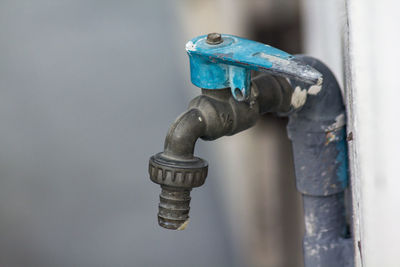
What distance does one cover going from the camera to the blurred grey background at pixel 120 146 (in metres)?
2.33

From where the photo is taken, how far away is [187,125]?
88 centimetres

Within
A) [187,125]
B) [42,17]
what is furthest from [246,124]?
[42,17]

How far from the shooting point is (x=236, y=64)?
84cm

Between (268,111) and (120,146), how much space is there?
7.07 feet

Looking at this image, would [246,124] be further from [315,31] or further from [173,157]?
[315,31]

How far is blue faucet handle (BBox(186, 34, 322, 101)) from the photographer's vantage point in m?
0.80

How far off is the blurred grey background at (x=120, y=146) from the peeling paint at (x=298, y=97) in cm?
113

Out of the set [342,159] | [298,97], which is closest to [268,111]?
[298,97]

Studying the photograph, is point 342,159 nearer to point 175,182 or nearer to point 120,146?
point 175,182

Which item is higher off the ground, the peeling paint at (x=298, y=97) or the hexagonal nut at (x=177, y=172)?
the peeling paint at (x=298, y=97)

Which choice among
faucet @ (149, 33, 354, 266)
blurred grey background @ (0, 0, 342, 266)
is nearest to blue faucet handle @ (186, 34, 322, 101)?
faucet @ (149, 33, 354, 266)

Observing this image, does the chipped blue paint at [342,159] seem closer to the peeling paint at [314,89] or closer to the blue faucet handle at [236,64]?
the peeling paint at [314,89]

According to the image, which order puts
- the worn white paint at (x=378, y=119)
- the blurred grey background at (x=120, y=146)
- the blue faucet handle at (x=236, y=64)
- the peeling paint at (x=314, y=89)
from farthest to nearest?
the blurred grey background at (x=120, y=146) < the peeling paint at (x=314, y=89) < the blue faucet handle at (x=236, y=64) < the worn white paint at (x=378, y=119)

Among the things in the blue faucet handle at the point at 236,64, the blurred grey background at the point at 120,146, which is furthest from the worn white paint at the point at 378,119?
the blurred grey background at the point at 120,146
